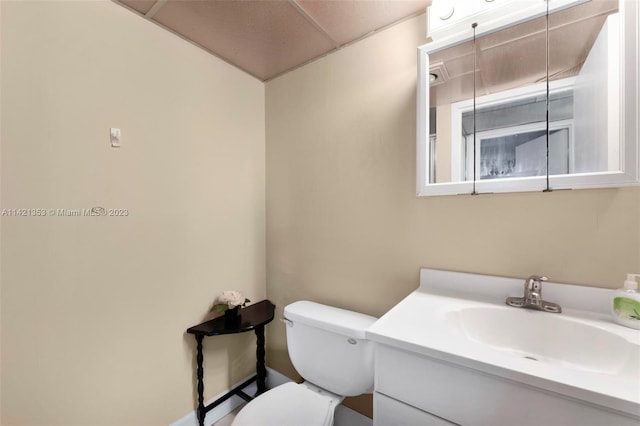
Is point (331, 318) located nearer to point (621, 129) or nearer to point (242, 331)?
point (242, 331)

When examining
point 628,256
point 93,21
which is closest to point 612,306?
point 628,256

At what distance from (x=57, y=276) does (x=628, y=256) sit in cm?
196

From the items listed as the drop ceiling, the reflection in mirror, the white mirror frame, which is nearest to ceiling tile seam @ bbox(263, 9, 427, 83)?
the drop ceiling

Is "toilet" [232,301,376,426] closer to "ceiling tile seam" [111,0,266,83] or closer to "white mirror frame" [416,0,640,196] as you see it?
"white mirror frame" [416,0,640,196]

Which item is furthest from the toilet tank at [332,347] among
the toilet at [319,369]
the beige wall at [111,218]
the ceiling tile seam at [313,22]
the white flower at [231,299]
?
the ceiling tile seam at [313,22]

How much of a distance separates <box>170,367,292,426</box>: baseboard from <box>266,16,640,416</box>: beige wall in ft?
0.29

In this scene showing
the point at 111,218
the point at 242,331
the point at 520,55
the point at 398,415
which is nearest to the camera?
the point at 398,415

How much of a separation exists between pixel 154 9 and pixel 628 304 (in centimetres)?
203

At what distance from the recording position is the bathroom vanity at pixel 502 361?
50cm

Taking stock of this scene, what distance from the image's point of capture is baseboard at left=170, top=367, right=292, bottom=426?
4.36 feet

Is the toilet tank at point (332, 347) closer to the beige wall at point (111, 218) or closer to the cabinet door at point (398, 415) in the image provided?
the cabinet door at point (398, 415)

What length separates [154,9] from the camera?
113cm

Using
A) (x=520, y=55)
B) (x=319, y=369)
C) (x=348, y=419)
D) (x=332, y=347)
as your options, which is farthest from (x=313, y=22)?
(x=348, y=419)

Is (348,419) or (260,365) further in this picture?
(260,365)
